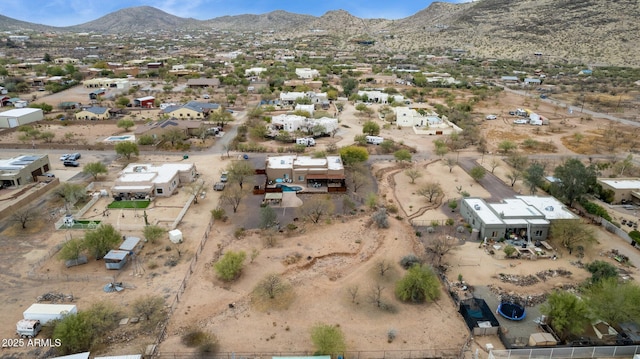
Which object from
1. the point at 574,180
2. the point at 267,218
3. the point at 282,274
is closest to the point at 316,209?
the point at 267,218

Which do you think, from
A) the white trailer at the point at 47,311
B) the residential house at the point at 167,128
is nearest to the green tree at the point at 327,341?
the white trailer at the point at 47,311

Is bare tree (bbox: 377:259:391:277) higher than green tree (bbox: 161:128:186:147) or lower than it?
lower

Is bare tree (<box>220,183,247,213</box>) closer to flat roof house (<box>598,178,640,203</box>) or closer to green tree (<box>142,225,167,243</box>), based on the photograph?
green tree (<box>142,225,167,243</box>)

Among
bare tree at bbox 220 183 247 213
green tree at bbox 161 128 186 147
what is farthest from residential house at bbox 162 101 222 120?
bare tree at bbox 220 183 247 213

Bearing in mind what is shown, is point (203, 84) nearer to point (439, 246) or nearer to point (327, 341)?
point (439, 246)

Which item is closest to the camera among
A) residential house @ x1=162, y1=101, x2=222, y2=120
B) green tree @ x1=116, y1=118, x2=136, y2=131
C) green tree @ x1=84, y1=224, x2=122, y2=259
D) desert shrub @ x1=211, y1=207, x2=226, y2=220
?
green tree @ x1=84, y1=224, x2=122, y2=259

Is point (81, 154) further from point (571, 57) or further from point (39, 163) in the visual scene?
point (571, 57)

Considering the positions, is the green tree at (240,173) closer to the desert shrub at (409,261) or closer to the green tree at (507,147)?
the desert shrub at (409,261)
